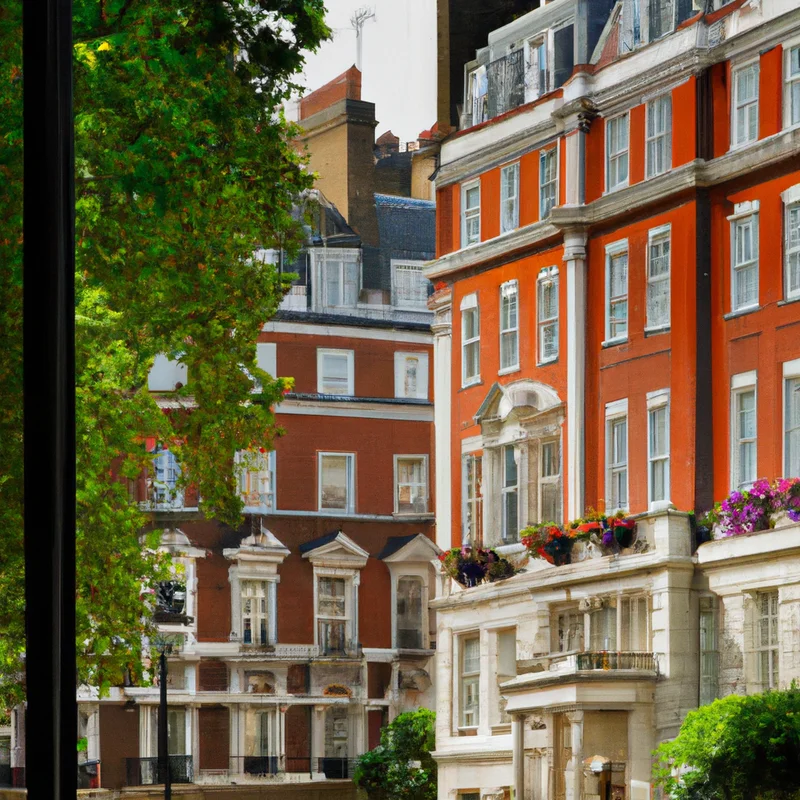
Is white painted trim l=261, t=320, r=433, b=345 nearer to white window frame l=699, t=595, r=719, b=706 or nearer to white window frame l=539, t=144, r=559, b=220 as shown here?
white window frame l=539, t=144, r=559, b=220

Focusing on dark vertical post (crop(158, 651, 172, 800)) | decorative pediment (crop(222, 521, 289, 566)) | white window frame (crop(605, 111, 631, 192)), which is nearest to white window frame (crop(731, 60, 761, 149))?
white window frame (crop(605, 111, 631, 192))

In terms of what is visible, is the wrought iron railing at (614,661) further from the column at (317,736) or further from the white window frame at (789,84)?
the white window frame at (789,84)

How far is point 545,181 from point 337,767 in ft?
6.18

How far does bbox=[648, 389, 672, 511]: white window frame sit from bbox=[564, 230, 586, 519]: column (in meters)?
0.23

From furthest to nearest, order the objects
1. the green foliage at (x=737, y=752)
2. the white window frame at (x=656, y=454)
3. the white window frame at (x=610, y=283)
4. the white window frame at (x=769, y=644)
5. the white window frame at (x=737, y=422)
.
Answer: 1. the white window frame at (x=610, y=283)
2. the white window frame at (x=656, y=454)
3. the white window frame at (x=737, y=422)
4. the white window frame at (x=769, y=644)
5. the green foliage at (x=737, y=752)

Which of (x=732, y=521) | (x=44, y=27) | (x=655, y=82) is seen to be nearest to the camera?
(x=44, y=27)

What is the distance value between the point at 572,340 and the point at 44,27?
1799 millimetres

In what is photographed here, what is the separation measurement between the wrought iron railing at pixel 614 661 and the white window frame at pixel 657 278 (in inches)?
37.2

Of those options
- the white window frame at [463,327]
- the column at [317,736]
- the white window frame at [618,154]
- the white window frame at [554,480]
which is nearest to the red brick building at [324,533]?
the column at [317,736]

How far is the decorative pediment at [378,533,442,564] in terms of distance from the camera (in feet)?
15.7

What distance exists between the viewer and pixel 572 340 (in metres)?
4.77

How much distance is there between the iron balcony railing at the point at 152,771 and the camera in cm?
443

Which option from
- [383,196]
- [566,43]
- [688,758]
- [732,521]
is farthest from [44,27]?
[688,758]

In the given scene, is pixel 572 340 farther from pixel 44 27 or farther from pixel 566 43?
pixel 44 27
